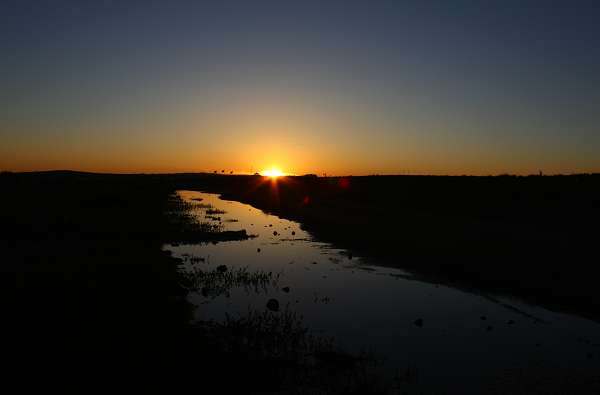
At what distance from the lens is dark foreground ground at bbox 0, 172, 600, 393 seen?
8.68 meters

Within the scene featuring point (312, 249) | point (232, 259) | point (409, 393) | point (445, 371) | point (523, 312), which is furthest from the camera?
point (312, 249)

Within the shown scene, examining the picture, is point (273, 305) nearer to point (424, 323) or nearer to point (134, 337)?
point (424, 323)

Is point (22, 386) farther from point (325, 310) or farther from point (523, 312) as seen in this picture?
point (523, 312)

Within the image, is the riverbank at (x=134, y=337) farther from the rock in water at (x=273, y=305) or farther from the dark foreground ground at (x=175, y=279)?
the rock in water at (x=273, y=305)

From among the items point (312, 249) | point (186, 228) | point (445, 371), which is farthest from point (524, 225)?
point (445, 371)

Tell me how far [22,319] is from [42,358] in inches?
87.2

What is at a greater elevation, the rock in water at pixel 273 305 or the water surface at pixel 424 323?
the rock in water at pixel 273 305

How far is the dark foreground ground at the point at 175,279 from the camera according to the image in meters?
8.68

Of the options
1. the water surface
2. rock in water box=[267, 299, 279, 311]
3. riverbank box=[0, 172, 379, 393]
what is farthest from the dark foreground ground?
rock in water box=[267, 299, 279, 311]

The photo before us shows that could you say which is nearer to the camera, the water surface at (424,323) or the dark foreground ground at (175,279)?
the dark foreground ground at (175,279)

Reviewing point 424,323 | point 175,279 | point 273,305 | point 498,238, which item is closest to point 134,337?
point 273,305

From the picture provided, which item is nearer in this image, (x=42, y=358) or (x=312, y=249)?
(x=42, y=358)

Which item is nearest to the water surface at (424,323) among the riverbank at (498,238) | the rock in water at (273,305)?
the rock in water at (273,305)

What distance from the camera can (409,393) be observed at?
→ 8.51 m
